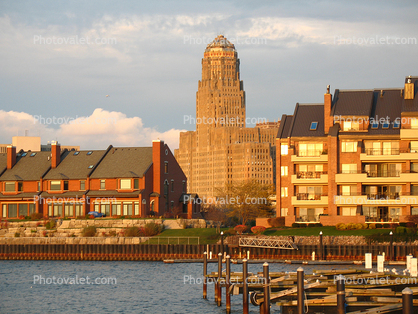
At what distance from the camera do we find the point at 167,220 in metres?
84.1

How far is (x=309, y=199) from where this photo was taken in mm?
81812

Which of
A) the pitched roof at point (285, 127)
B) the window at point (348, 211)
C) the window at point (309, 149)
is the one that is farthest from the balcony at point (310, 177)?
the pitched roof at point (285, 127)

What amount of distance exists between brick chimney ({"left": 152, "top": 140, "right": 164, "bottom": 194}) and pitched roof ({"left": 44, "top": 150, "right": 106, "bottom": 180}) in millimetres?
9329

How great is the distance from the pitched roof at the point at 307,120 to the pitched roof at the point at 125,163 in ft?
75.2

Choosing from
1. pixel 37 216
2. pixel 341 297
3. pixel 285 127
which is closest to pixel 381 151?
pixel 285 127

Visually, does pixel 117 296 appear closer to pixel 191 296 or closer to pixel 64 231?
pixel 191 296

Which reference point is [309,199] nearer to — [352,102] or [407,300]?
[352,102]

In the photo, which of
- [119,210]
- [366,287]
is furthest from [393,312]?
[119,210]

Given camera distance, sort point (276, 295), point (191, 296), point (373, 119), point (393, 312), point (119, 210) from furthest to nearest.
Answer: point (119, 210) → point (373, 119) → point (191, 296) → point (276, 295) → point (393, 312)

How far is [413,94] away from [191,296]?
155 feet

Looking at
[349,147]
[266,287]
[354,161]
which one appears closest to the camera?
[266,287]

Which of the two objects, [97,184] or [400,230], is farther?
[97,184]

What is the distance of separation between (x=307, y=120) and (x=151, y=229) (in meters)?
24.4

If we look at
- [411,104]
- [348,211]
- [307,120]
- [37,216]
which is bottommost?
[37,216]
